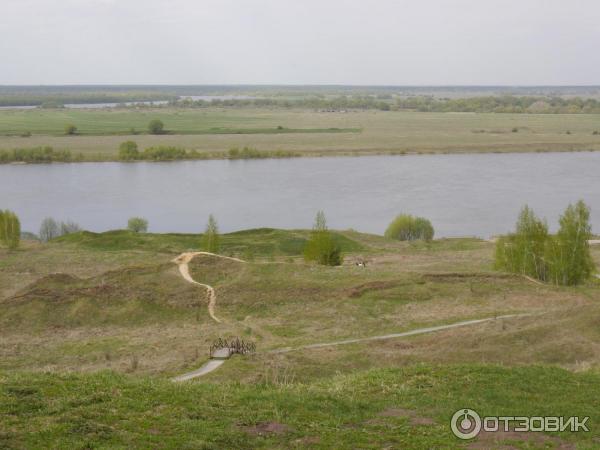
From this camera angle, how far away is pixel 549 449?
10.4m

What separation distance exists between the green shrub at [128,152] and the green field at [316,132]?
1.83 metres

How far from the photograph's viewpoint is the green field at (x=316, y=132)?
351 ft

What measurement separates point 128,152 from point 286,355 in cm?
8060

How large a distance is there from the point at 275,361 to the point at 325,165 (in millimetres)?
73788

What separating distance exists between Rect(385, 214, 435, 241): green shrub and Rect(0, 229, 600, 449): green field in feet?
32.8

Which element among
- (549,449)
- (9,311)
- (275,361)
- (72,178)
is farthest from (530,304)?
(72,178)

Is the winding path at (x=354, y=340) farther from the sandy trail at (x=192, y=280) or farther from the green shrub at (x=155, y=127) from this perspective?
the green shrub at (x=155, y=127)

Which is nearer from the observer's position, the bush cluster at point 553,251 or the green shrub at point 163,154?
the bush cluster at point 553,251

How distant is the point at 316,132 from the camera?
5079 inches

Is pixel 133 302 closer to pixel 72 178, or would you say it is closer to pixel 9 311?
pixel 9 311

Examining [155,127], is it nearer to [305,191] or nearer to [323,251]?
[305,191]

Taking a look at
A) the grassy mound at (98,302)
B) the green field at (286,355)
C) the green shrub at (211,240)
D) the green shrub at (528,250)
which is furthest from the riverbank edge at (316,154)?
the grassy mound at (98,302)

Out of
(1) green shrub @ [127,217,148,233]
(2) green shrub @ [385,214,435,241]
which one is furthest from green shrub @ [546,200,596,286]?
(1) green shrub @ [127,217,148,233]

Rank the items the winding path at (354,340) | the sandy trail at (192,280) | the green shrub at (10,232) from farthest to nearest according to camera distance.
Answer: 1. the green shrub at (10,232)
2. the sandy trail at (192,280)
3. the winding path at (354,340)
